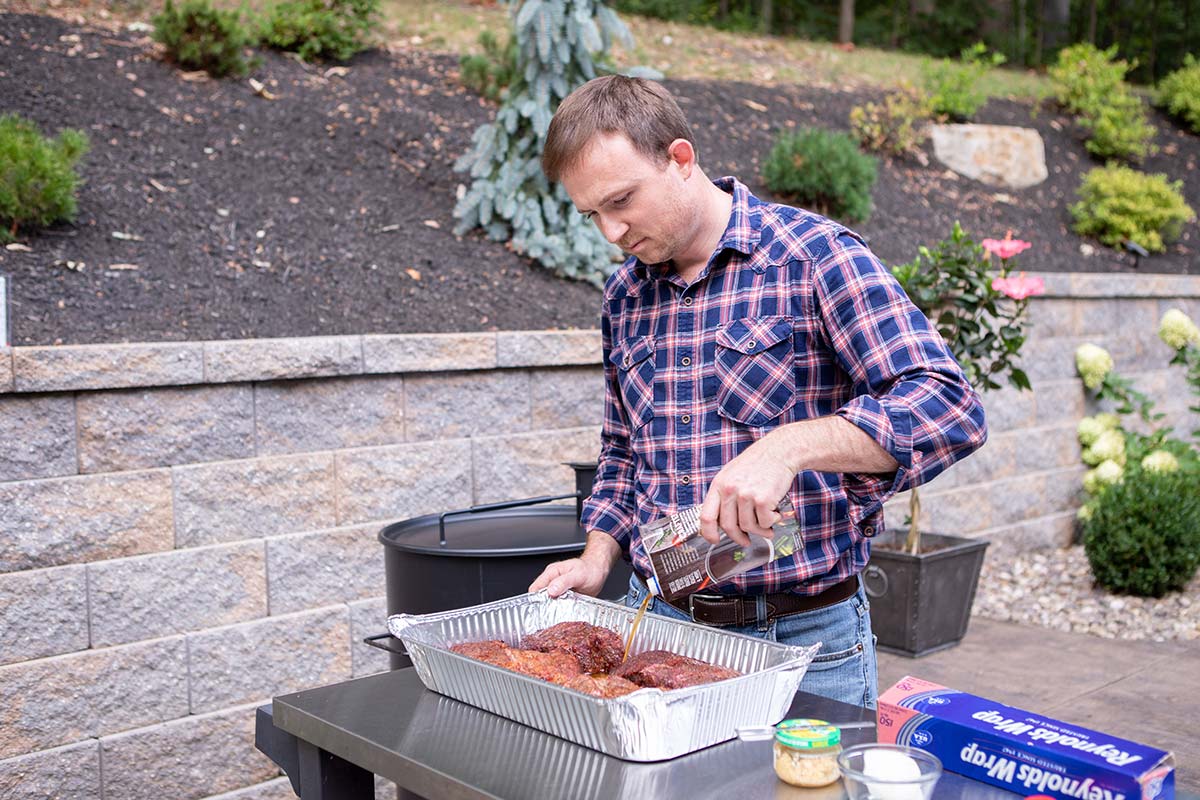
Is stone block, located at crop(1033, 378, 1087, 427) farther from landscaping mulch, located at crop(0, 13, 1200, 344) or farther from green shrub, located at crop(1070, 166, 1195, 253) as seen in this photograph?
green shrub, located at crop(1070, 166, 1195, 253)

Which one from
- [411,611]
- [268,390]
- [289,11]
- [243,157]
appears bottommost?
[411,611]

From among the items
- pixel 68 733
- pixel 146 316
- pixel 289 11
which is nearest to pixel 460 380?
pixel 146 316

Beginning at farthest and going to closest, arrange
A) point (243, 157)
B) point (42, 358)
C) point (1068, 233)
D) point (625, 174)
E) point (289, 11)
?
1. point (1068, 233)
2. point (289, 11)
3. point (243, 157)
4. point (42, 358)
5. point (625, 174)

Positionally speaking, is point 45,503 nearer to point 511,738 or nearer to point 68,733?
point 68,733

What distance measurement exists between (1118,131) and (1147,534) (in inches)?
193

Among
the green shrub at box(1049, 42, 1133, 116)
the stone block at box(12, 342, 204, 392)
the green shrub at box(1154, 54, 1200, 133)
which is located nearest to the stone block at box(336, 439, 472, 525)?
the stone block at box(12, 342, 204, 392)

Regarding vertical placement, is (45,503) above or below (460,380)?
below

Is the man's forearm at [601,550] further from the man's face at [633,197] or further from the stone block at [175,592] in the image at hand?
the stone block at [175,592]

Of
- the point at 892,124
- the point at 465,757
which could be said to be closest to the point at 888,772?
the point at 465,757

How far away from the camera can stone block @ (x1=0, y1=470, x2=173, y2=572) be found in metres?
3.37

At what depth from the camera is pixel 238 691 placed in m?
3.77

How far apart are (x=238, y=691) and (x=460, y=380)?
4.38 ft

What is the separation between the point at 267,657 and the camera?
3836 mm

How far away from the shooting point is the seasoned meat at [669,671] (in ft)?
5.76
